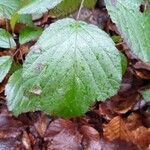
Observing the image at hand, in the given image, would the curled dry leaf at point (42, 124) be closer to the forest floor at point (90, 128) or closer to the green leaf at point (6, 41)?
the forest floor at point (90, 128)

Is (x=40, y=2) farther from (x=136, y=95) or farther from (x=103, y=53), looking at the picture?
(x=136, y=95)

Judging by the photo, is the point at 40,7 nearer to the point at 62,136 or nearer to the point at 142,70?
the point at 62,136

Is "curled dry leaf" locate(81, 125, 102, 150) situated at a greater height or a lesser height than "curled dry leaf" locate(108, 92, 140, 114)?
lesser

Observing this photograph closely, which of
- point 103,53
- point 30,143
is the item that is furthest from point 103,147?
point 103,53

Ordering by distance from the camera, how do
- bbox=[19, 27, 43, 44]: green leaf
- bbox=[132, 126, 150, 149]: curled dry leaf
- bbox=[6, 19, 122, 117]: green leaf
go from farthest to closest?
bbox=[132, 126, 150, 149]: curled dry leaf
bbox=[19, 27, 43, 44]: green leaf
bbox=[6, 19, 122, 117]: green leaf

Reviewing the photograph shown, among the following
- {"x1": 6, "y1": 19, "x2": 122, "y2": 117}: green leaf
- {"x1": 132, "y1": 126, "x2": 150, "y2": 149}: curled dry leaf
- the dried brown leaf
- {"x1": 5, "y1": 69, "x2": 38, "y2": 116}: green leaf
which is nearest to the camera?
{"x1": 6, "y1": 19, "x2": 122, "y2": 117}: green leaf

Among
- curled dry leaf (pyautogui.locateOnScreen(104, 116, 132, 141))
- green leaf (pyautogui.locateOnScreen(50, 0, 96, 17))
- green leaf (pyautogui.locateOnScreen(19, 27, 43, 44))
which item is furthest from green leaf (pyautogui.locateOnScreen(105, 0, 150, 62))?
curled dry leaf (pyautogui.locateOnScreen(104, 116, 132, 141))

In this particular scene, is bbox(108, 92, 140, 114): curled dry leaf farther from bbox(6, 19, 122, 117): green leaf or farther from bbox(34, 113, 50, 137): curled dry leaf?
bbox(6, 19, 122, 117): green leaf
